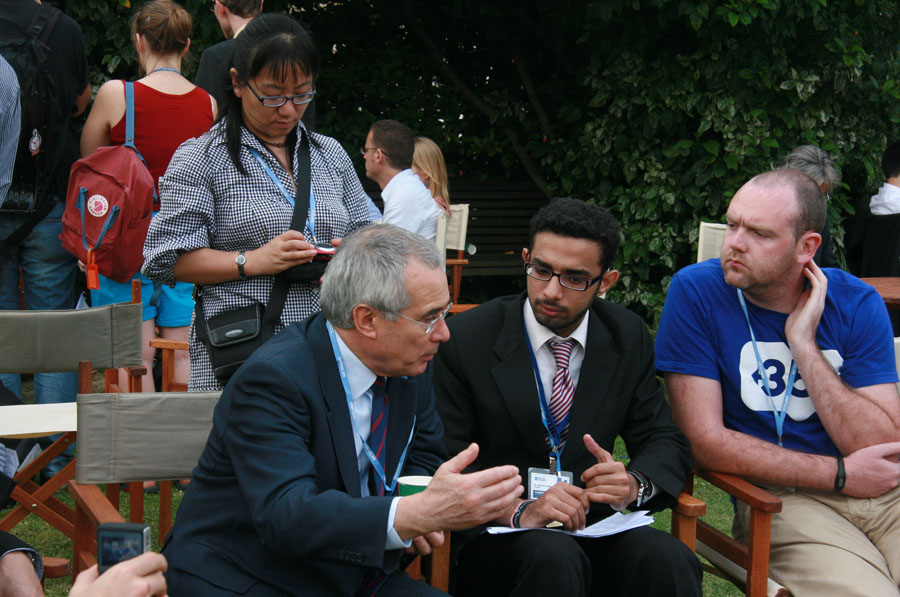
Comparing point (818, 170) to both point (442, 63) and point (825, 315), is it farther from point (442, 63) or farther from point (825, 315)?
point (442, 63)

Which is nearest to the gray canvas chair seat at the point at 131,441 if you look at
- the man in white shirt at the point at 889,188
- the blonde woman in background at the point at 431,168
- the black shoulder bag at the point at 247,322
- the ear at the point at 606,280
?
the black shoulder bag at the point at 247,322

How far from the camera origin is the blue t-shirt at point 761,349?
329 cm

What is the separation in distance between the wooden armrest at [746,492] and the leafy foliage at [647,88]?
4631mm

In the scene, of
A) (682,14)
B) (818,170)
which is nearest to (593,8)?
(682,14)

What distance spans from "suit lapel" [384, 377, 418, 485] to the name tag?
57 cm

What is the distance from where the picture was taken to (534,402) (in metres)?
2.97

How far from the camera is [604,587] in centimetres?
294

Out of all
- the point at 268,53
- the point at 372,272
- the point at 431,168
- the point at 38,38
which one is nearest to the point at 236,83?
the point at 268,53

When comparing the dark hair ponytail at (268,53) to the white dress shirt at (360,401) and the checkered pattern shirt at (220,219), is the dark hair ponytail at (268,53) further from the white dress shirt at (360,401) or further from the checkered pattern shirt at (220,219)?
the white dress shirt at (360,401)

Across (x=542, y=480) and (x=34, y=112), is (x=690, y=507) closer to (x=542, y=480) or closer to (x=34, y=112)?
(x=542, y=480)

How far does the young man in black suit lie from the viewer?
283 cm

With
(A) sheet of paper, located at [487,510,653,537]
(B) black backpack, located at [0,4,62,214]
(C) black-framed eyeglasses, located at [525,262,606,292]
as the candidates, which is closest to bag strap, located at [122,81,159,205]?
(B) black backpack, located at [0,4,62,214]

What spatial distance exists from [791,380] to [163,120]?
3.01 m

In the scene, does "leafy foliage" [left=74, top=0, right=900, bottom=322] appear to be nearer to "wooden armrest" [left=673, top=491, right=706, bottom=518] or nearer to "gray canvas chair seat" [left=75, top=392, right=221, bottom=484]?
"gray canvas chair seat" [left=75, top=392, right=221, bottom=484]
